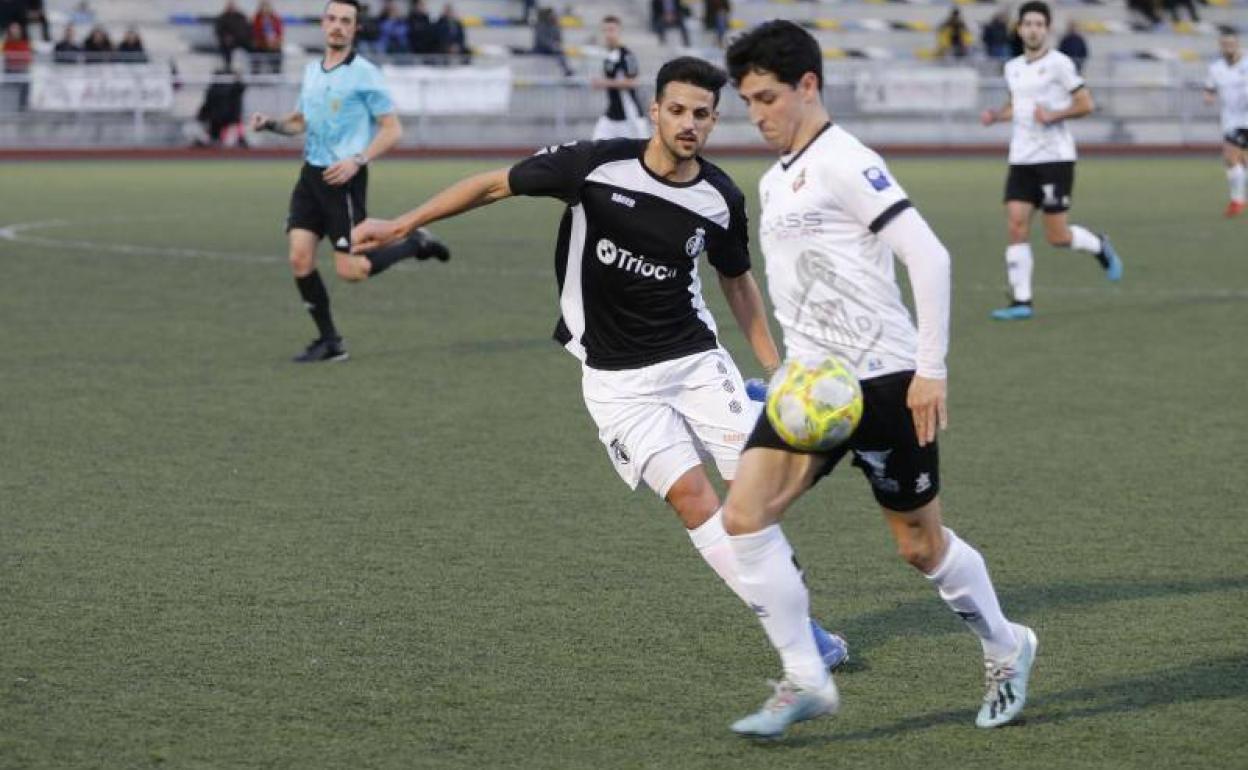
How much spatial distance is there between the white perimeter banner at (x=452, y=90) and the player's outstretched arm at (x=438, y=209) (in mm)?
31505

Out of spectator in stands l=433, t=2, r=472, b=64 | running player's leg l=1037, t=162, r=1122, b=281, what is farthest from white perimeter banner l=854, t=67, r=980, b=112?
running player's leg l=1037, t=162, r=1122, b=281

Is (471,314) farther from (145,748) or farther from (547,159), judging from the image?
(145,748)

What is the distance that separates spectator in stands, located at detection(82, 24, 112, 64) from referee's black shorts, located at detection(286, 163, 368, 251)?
24078 mm

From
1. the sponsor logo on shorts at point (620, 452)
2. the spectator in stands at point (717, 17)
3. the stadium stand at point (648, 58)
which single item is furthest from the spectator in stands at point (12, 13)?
the sponsor logo on shorts at point (620, 452)

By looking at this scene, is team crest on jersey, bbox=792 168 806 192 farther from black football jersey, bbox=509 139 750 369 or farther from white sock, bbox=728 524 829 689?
black football jersey, bbox=509 139 750 369

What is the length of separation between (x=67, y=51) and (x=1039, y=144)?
23.8 meters

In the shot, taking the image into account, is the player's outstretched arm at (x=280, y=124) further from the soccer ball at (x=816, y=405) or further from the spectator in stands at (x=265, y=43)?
the spectator in stands at (x=265, y=43)

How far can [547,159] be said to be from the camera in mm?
6188

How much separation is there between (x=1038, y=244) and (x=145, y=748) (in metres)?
16.3

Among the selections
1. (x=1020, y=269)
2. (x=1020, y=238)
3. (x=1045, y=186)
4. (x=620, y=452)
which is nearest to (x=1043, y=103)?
(x=1045, y=186)

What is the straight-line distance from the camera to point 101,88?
35625mm

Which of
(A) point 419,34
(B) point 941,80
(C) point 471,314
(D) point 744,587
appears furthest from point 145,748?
(B) point 941,80

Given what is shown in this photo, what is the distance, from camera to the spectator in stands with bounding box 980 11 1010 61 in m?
41.4

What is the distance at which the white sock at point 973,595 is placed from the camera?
5.36m
